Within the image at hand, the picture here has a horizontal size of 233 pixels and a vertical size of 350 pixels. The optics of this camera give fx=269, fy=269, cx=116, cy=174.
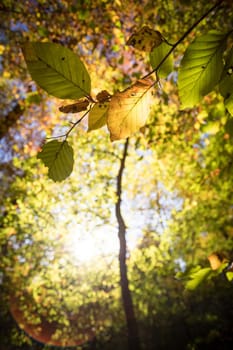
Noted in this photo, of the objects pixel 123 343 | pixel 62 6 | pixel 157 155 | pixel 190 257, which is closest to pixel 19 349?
pixel 123 343

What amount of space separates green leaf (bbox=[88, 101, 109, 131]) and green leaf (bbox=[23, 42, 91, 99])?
Result: 0.08 m

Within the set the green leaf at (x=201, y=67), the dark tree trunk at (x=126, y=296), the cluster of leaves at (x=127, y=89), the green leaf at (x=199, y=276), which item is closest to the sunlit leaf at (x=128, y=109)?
the cluster of leaves at (x=127, y=89)

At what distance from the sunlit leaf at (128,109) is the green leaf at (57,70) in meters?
0.08

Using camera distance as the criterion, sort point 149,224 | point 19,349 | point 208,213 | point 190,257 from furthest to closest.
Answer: point 19,349 → point 190,257 → point 149,224 → point 208,213

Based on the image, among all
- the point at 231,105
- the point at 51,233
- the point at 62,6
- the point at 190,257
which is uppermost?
the point at 62,6

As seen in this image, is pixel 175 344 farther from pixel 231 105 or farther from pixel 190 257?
pixel 231 105

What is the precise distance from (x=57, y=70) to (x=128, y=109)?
19 cm

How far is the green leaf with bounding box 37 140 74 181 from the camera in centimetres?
77

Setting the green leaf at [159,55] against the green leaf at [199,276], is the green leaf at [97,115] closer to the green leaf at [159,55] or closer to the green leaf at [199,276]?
the green leaf at [159,55]

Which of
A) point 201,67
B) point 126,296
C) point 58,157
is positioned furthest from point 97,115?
point 126,296

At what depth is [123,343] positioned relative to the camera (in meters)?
16.8

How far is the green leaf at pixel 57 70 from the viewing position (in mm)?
609

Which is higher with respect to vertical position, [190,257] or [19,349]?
[190,257]

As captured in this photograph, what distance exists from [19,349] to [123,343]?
9.91 m
